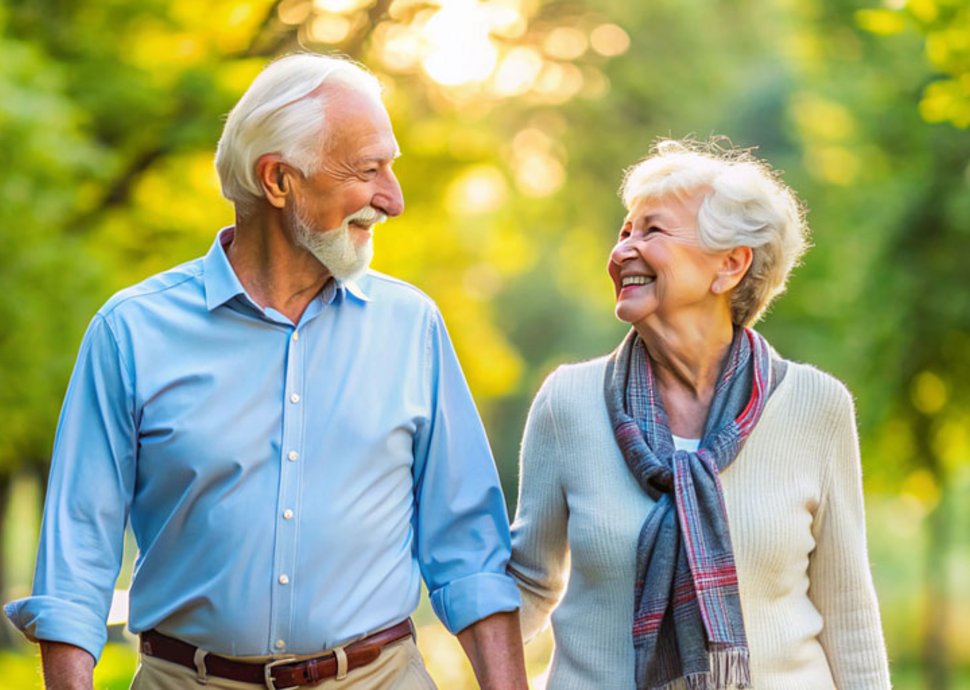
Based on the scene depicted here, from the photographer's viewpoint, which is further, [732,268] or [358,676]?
[732,268]

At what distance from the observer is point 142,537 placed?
3.46m

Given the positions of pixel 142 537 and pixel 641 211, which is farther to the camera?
pixel 641 211

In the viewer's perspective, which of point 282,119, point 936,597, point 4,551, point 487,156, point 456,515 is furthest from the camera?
point 936,597

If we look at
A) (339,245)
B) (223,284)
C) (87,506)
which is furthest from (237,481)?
(339,245)

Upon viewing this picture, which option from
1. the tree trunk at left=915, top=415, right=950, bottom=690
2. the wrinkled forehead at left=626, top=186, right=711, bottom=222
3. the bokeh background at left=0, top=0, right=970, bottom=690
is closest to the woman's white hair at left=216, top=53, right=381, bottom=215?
the wrinkled forehead at left=626, top=186, right=711, bottom=222

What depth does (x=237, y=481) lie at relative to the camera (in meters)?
3.36

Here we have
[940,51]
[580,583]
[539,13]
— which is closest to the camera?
[580,583]

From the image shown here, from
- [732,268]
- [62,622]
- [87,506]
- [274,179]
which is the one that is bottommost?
[62,622]

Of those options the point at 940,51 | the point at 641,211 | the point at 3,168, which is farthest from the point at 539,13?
the point at 641,211

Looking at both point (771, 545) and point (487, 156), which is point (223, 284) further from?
point (487, 156)

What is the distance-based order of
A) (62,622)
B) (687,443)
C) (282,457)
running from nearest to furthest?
(62,622)
(282,457)
(687,443)

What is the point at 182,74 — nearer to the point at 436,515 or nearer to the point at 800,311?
the point at 800,311

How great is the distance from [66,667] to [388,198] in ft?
4.10

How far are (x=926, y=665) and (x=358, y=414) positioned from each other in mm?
16267
